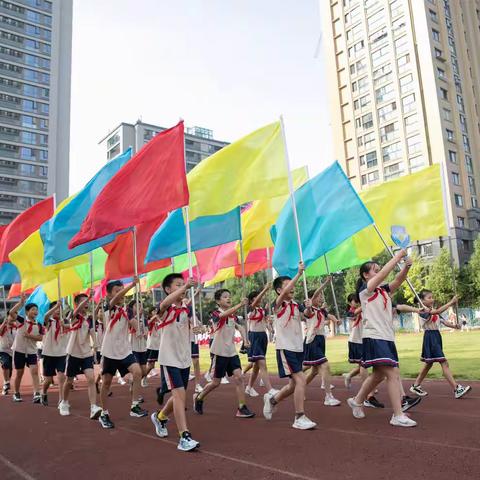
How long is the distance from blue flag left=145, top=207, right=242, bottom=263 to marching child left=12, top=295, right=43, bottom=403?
12.7 ft

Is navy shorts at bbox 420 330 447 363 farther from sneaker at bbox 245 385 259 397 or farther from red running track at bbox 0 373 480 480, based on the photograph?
sneaker at bbox 245 385 259 397

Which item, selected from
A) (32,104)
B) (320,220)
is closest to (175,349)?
(320,220)

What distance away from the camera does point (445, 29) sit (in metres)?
57.0

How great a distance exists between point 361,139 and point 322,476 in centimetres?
5868

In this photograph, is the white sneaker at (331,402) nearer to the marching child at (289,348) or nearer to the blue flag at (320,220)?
the marching child at (289,348)

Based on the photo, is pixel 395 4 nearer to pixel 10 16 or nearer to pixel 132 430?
pixel 10 16

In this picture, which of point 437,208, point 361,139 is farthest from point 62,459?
point 361,139

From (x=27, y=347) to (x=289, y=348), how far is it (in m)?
7.32

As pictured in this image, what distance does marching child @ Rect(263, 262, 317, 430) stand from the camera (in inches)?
256

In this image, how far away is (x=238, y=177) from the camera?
8.42 meters

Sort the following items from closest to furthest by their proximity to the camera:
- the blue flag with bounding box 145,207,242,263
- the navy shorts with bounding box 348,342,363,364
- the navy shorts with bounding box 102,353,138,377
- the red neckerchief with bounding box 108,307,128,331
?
the navy shorts with bounding box 102,353,138,377 < the red neckerchief with bounding box 108,307,128,331 < the blue flag with bounding box 145,207,242,263 < the navy shorts with bounding box 348,342,363,364

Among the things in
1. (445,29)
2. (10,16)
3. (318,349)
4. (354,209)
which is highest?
(10,16)

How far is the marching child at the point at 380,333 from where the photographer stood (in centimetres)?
621

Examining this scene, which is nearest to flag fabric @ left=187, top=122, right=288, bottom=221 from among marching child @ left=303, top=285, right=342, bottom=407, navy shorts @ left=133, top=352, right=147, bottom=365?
marching child @ left=303, top=285, right=342, bottom=407
